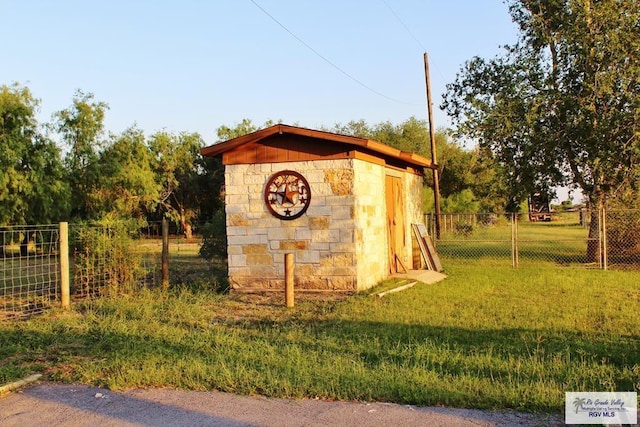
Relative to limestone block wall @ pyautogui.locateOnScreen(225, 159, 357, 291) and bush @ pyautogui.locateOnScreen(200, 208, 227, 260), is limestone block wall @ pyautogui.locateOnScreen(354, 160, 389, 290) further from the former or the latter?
bush @ pyautogui.locateOnScreen(200, 208, 227, 260)

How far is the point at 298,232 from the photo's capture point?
36.0ft

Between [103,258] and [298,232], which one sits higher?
[298,232]

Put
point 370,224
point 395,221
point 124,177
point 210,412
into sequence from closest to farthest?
point 210,412 → point 370,224 → point 395,221 → point 124,177

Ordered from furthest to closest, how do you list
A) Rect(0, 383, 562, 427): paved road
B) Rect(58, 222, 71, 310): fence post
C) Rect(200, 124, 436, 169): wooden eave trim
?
Rect(200, 124, 436, 169): wooden eave trim
Rect(58, 222, 71, 310): fence post
Rect(0, 383, 562, 427): paved road

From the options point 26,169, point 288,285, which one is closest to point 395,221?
point 288,285

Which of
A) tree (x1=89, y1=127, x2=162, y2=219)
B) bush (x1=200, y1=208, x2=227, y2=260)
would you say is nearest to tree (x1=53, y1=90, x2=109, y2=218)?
tree (x1=89, y1=127, x2=162, y2=219)

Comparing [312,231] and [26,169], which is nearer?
[312,231]

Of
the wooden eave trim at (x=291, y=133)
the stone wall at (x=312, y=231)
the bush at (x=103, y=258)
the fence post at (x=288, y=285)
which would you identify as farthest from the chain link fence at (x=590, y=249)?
the bush at (x=103, y=258)

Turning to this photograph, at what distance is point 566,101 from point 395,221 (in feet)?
23.1

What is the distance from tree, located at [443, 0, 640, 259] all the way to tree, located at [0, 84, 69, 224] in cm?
1983

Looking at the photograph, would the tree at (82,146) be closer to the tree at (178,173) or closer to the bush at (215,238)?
the tree at (178,173)

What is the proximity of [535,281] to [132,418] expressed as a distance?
32.6 feet

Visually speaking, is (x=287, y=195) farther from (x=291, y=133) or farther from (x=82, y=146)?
(x=82, y=146)

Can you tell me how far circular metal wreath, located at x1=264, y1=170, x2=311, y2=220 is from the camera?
A: 11.0 m
